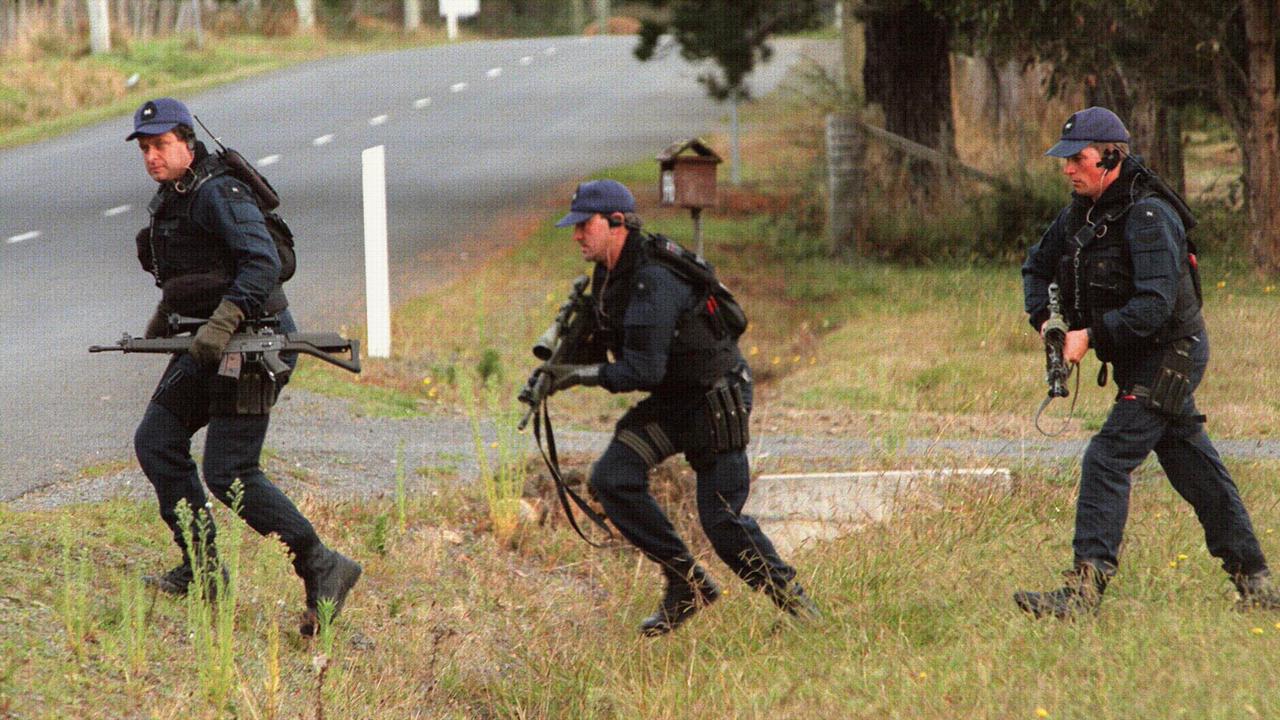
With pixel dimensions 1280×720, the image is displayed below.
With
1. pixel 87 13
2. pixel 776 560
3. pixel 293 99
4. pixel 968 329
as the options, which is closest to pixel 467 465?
pixel 776 560

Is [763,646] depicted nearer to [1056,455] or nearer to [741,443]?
[741,443]

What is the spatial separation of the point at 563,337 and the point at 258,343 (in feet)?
3.80

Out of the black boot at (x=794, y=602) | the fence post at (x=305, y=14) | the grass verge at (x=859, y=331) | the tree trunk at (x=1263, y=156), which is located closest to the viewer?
the black boot at (x=794, y=602)

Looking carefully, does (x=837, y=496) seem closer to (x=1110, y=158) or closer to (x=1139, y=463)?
(x=1139, y=463)

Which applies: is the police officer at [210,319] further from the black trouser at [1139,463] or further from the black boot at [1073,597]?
the black trouser at [1139,463]

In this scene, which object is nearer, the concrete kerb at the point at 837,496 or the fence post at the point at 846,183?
the concrete kerb at the point at 837,496

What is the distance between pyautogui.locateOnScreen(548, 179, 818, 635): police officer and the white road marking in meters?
11.2

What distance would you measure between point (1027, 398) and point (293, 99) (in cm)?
1821

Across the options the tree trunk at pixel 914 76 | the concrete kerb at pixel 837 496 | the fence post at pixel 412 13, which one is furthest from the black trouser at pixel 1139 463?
the fence post at pixel 412 13

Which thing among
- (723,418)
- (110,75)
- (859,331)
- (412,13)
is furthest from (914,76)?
(412,13)

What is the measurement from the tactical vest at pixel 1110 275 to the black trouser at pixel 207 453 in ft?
9.85

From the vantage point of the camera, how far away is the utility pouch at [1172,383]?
5.80 m

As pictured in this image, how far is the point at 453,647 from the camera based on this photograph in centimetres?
646

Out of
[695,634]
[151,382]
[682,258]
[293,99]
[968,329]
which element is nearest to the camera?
[682,258]
